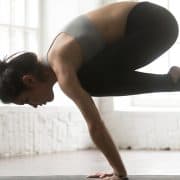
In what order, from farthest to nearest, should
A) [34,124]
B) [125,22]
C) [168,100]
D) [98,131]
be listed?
[168,100]
[34,124]
[125,22]
[98,131]

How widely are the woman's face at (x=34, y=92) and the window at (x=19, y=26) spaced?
4.28 feet

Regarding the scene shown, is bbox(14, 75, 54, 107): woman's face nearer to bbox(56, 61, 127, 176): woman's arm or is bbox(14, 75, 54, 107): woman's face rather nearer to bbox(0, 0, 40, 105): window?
bbox(56, 61, 127, 176): woman's arm

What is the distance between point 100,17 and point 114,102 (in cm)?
181

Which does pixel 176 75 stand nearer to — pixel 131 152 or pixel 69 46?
pixel 69 46

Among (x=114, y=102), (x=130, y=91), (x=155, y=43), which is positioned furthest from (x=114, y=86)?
(x=114, y=102)

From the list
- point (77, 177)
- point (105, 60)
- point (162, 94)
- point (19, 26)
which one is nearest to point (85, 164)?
point (77, 177)

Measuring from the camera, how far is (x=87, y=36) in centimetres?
195

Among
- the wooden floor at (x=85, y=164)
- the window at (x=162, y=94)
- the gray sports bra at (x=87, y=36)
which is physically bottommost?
the wooden floor at (x=85, y=164)

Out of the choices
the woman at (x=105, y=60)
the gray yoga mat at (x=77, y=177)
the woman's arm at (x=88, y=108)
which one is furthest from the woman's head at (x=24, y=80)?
the gray yoga mat at (x=77, y=177)

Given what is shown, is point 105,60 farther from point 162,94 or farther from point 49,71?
point 162,94

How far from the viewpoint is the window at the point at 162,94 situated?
375 centimetres

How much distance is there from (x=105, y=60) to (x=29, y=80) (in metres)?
0.29

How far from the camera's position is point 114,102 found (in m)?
3.77

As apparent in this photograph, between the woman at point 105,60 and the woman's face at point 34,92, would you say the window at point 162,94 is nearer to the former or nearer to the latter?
the woman at point 105,60
